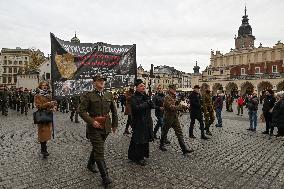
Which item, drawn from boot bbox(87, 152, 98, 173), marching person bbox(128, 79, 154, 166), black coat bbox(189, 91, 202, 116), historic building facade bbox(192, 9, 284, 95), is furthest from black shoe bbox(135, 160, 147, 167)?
historic building facade bbox(192, 9, 284, 95)

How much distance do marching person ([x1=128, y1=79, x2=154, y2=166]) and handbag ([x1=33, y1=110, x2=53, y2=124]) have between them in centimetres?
200

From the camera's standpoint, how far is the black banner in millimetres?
7781

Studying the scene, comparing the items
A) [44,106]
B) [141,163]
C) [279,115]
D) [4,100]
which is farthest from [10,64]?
[141,163]

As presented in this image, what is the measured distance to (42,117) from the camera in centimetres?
757

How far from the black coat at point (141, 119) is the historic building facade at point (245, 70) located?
6320cm

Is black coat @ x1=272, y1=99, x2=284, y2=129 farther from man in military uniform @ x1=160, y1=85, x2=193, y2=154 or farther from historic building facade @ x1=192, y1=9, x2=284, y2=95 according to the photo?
historic building facade @ x1=192, y1=9, x2=284, y2=95

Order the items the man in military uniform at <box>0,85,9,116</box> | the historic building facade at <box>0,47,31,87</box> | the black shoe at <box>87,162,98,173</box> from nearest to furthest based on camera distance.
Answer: the black shoe at <box>87,162,98,173</box>, the man in military uniform at <box>0,85,9,116</box>, the historic building facade at <box>0,47,31,87</box>

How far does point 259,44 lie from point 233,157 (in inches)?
3004

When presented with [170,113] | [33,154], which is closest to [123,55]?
[170,113]

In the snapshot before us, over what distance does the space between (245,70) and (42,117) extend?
7689 cm

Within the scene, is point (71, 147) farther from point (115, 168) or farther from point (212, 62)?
point (212, 62)

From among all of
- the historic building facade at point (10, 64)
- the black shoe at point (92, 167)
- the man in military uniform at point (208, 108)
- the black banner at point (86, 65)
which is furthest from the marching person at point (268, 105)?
the historic building facade at point (10, 64)

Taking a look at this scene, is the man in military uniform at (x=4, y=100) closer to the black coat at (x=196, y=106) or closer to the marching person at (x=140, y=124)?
the black coat at (x=196, y=106)

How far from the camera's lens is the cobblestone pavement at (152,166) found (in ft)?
18.8
